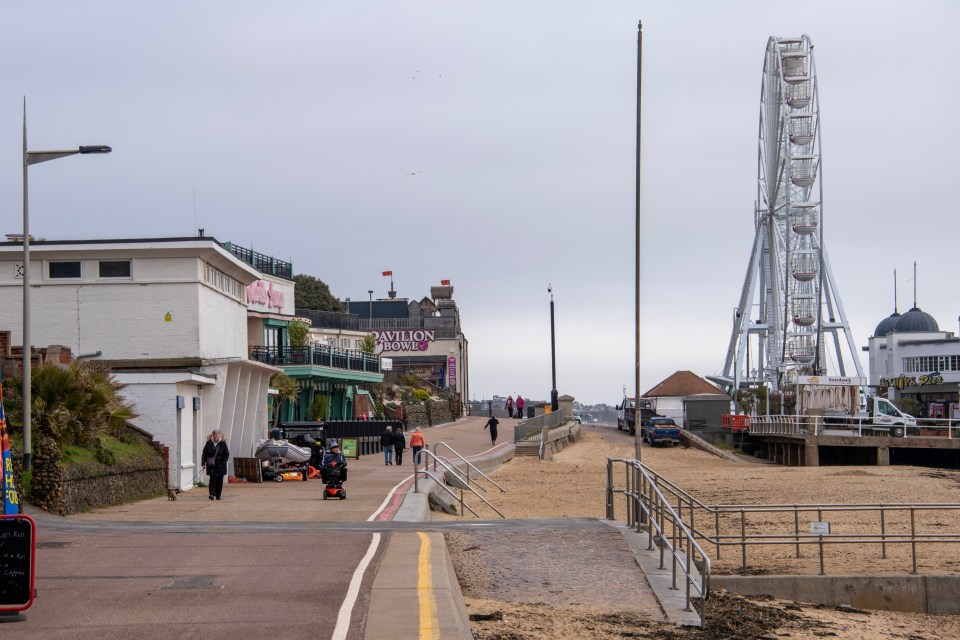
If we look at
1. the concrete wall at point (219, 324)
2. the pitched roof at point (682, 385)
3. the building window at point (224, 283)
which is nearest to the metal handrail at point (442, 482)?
the concrete wall at point (219, 324)

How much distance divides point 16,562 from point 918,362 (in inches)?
4162

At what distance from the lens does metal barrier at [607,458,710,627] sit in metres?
11.8

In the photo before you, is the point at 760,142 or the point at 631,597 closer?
the point at 631,597

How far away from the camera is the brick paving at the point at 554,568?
12219 millimetres

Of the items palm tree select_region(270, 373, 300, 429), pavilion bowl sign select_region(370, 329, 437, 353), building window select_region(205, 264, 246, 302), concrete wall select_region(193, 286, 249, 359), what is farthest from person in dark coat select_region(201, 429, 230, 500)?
pavilion bowl sign select_region(370, 329, 437, 353)

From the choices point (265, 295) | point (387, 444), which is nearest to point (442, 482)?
point (387, 444)

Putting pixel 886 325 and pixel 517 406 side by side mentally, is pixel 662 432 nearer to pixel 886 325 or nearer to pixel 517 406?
pixel 517 406

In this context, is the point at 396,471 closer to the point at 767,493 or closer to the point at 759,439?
the point at 767,493

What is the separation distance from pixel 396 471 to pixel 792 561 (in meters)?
18.2

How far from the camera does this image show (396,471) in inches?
1352

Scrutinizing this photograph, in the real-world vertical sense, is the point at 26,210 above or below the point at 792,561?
above

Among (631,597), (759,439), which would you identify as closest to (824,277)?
(759,439)

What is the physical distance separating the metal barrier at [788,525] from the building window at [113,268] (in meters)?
15.5

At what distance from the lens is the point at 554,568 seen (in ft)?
44.9
